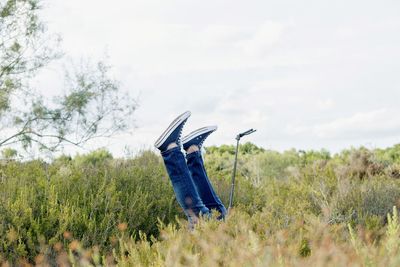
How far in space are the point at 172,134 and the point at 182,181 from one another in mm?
493

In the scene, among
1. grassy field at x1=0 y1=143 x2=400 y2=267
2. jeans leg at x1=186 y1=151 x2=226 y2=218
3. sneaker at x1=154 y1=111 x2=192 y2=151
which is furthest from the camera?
jeans leg at x1=186 y1=151 x2=226 y2=218

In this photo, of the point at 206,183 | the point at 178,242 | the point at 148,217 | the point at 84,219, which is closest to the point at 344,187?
the point at 206,183

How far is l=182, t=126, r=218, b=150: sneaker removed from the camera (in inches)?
285

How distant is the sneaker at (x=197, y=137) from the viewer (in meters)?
7.23

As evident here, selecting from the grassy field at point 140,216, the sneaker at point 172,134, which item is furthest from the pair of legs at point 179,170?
the grassy field at point 140,216

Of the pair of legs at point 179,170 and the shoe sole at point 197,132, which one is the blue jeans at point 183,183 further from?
the shoe sole at point 197,132

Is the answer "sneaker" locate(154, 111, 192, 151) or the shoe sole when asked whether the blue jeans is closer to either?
"sneaker" locate(154, 111, 192, 151)

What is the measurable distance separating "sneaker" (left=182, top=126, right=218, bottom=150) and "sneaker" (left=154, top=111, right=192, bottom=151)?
748 mm

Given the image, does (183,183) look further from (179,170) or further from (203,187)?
(203,187)

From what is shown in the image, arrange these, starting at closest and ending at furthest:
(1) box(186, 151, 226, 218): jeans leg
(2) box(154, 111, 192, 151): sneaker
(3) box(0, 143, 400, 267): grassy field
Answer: (3) box(0, 143, 400, 267): grassy field
(2) box(154, 111, 192, 151): sneaker
(1) box(186, 151, 226, 218): jeans leg

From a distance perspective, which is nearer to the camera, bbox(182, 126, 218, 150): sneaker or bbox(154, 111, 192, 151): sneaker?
bbox(154, 111, 192, 151): sneaker

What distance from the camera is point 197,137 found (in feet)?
23.9

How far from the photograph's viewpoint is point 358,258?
11.3ft

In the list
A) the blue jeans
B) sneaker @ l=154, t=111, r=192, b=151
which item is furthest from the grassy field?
sneaker @ l=154, t=111, r=192, b=151
